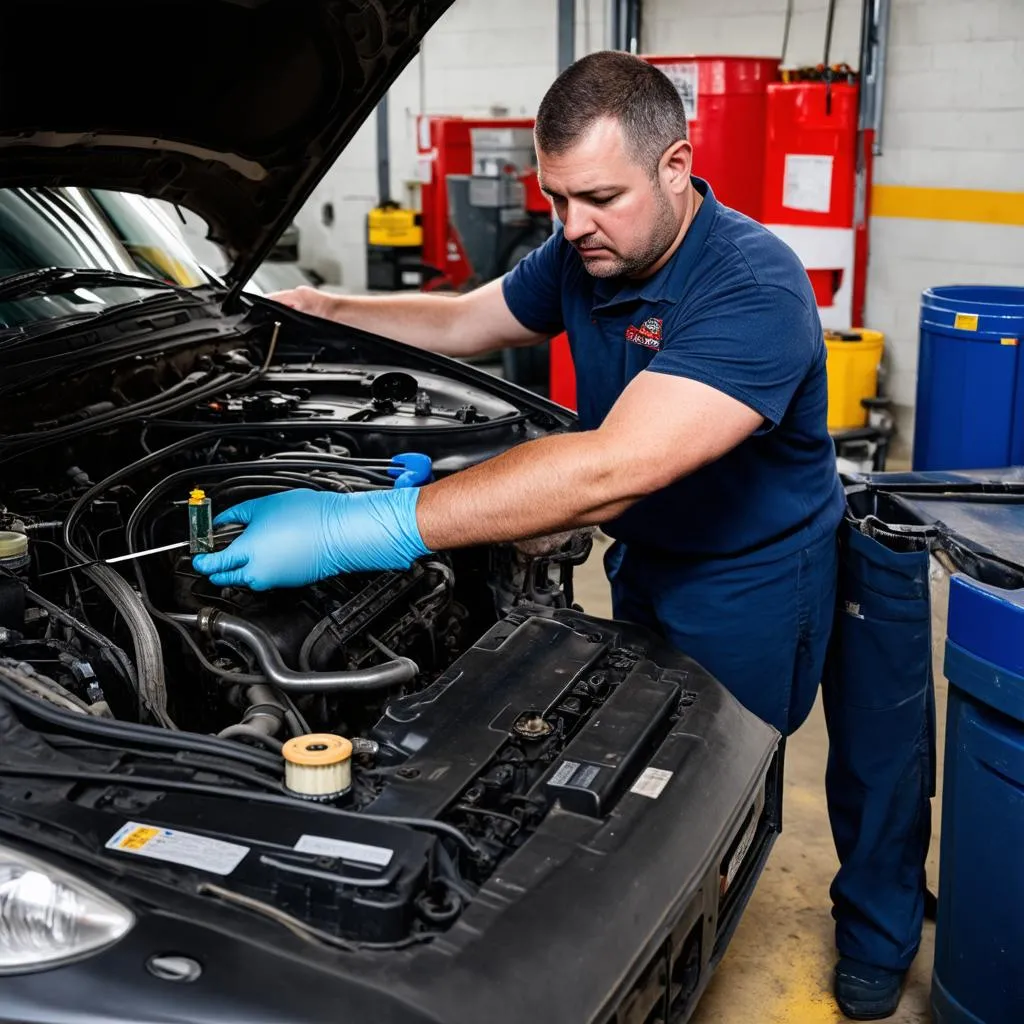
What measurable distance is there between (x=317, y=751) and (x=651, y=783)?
446 mm

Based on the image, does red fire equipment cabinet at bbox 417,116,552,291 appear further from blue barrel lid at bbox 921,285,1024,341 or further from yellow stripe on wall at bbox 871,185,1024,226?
blue barrel lid at bbox 921,285,1024,341

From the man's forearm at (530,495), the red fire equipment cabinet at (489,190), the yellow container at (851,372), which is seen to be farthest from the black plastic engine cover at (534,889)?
the red fire equipment cabinet at (489,190)

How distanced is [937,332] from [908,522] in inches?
77.0

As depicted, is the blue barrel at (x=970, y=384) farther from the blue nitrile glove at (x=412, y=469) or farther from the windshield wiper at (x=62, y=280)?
the windshield wiper at (x=62, y=280)

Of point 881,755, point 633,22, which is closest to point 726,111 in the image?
point 633,22

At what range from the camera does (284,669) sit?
182 cm

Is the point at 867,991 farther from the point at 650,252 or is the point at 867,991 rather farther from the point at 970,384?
the point at 970,384

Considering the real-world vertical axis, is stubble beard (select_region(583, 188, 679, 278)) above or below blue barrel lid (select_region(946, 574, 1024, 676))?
above

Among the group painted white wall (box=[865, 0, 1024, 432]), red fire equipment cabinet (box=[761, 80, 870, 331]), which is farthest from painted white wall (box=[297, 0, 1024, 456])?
red fire equipment cabinet (box=[761, 80, 870, 331])

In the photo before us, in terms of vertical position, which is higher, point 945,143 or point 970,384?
point 945,143

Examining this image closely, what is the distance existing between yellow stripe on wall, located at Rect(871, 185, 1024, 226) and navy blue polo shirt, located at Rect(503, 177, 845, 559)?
3614 mm

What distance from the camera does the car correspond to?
1.33 m

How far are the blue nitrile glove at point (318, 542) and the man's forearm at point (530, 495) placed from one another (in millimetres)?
43

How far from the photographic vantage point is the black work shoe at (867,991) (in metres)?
2.45
